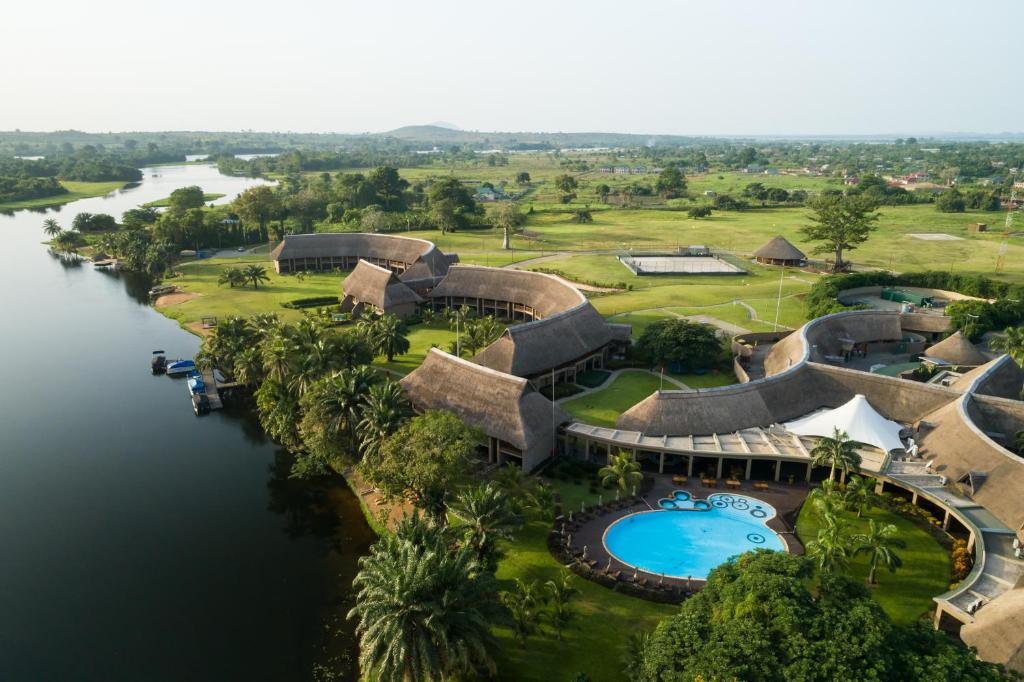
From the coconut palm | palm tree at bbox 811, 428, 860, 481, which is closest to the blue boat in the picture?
the coconut palm

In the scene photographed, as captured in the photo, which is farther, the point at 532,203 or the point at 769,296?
the point at 532,203

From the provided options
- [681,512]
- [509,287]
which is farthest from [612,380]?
[509,287]

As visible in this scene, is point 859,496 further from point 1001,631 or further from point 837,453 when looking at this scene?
point 1001,631

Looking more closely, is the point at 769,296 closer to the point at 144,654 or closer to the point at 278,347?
the point at 278,347

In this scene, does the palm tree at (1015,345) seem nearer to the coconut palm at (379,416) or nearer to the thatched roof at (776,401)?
the thatched roof at (776,401)

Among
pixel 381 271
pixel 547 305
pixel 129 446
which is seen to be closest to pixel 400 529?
pixel 129 446
